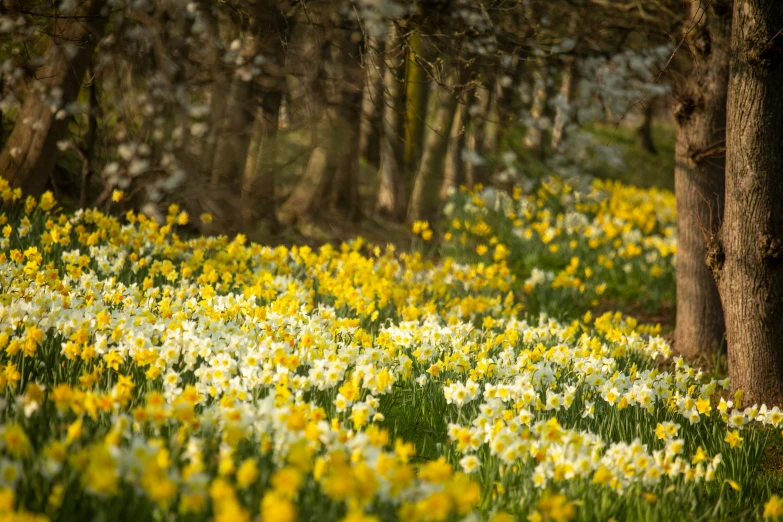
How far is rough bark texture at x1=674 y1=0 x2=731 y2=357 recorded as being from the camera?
5664 mm

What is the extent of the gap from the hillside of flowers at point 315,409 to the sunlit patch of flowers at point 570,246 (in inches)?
60.3

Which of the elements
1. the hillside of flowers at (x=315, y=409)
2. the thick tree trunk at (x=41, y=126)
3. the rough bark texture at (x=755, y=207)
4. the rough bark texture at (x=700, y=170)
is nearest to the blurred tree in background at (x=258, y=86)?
the thick tree trunk at (x=41, y=126)

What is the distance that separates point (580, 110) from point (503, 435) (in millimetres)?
12562

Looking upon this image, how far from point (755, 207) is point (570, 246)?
4.41 meters

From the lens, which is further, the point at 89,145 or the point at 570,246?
the point at 570,246

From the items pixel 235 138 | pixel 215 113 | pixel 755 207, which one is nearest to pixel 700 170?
pixel 755 207

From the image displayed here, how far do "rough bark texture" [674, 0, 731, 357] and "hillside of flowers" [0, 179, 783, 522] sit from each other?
2.75ft

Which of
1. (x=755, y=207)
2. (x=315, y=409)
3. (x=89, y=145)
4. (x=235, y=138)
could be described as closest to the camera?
(x=315, y=409)

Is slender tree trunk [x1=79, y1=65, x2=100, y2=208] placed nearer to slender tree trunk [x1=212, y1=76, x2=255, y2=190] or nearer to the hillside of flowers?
the hillside of flowers

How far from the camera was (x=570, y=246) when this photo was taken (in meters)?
8.73

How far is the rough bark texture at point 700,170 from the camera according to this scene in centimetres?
566

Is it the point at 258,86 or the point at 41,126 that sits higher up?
the point at 258,86

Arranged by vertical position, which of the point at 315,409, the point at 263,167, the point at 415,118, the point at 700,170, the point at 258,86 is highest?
the point at 415,118

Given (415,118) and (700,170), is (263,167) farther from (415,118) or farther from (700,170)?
(700,170)
